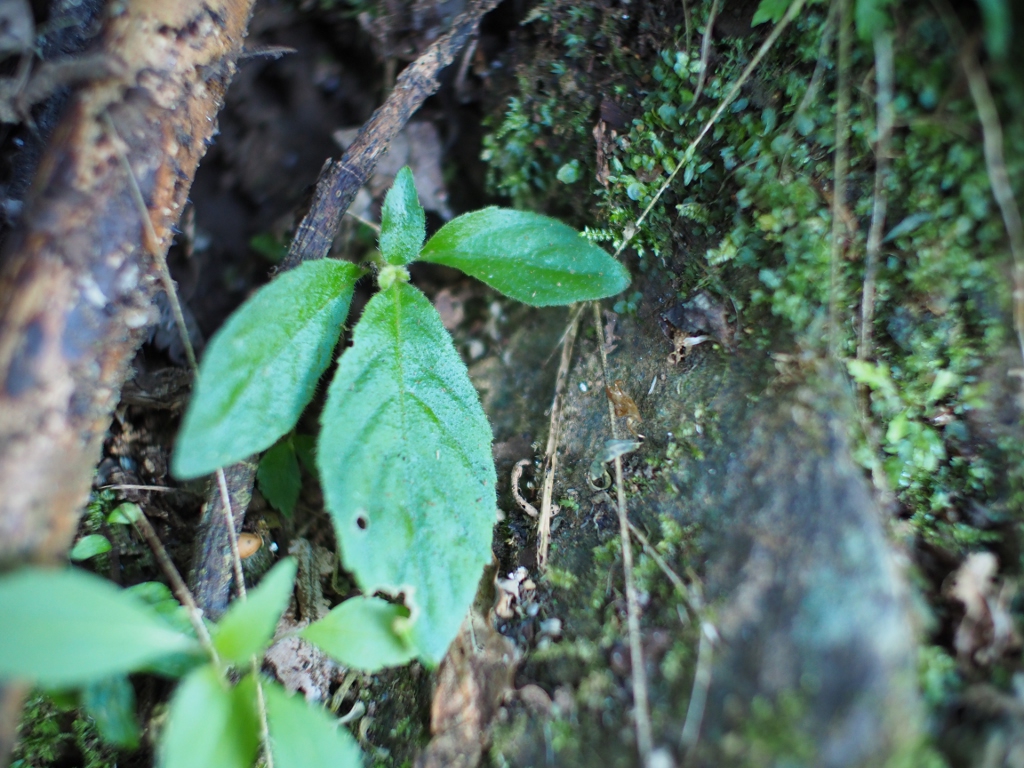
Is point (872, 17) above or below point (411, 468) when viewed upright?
above

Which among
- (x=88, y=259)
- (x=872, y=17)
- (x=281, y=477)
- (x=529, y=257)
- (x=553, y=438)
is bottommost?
(x=281, y=477)

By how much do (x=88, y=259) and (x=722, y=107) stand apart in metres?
1.46

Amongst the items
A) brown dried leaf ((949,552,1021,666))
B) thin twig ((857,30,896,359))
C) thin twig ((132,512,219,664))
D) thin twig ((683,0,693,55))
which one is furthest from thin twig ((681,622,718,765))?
thin twig ((683,0,693,55))

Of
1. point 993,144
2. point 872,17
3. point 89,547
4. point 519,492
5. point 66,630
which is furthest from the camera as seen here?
point 519,492

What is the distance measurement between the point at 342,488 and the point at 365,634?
1.04 ft

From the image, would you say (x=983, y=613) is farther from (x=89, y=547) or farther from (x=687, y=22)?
(x=89, y=547)

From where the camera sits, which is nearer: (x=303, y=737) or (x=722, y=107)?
(x=303, y=737)

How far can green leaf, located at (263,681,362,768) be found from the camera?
1140 millimetres

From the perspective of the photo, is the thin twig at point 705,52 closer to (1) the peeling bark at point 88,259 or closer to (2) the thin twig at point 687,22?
(2) the thin twig at point 687,22

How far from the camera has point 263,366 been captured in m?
1.38

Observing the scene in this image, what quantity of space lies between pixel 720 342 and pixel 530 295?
0.50 meters

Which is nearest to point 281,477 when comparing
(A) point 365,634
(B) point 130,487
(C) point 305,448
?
(C) point 305,448

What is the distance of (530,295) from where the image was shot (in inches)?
62.1

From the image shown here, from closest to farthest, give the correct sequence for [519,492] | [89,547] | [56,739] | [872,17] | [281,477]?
[872,17] < [56,739] < [89,547] < [519,492] < [281,477]
